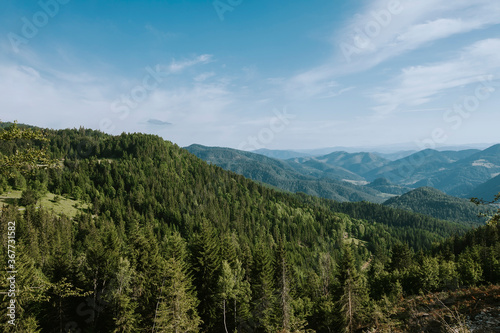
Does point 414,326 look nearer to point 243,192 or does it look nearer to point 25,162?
point 25,162

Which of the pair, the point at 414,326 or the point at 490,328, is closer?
the point at 490,328

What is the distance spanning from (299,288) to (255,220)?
99430 millimetres

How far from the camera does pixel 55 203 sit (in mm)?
120000

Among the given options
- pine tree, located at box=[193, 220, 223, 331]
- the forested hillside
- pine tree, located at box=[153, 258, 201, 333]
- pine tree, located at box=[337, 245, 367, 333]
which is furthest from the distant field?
pine tree, located at box=[337, 245, 367, 333]

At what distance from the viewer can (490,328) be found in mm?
A: 14914

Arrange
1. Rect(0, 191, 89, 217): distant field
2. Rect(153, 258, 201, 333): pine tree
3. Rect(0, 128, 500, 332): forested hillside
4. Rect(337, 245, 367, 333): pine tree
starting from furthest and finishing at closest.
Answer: Rect(0, 191, 89, 217): distant field, Rect(337, 245, 367, 333): pine tree, Rect(0, 128, 500, 332): forested hillside, Rect(153, 258, 201, 333): pine tree

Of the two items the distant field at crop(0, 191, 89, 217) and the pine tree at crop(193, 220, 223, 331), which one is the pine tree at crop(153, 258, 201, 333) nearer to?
the pine tree at crop(193, 220, 223, 331)

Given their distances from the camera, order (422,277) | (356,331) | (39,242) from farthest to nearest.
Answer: (39,242)
(422,277)
(356,331)

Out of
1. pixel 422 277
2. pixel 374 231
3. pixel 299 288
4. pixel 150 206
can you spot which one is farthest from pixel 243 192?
pixel 422 277

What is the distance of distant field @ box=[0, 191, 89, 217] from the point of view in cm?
10854

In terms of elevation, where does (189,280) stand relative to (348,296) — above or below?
above

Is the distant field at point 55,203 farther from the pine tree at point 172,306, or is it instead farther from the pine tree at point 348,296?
the pine tree at point 348,296

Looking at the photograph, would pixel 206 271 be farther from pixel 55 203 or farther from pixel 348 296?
pixel 55 203

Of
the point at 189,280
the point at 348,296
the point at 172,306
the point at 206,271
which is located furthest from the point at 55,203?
the point at 348,296
